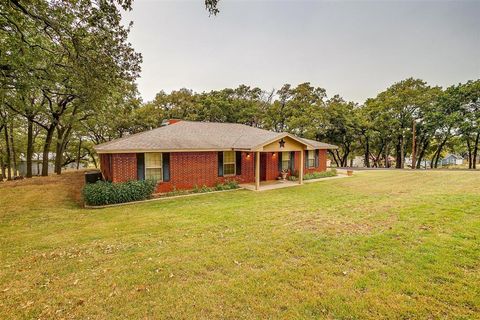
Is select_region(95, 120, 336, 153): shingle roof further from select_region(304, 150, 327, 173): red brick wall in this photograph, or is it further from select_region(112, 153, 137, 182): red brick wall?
select_region(304, 150, 327, 173): red brick wall

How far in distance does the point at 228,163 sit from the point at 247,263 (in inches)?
396

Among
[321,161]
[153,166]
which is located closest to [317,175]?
[321,161]

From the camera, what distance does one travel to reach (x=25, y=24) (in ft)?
29.0

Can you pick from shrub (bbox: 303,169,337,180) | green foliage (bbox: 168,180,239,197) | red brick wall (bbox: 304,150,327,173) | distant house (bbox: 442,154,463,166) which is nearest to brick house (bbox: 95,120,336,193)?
green foliage (bbox: 168,180,239,197)

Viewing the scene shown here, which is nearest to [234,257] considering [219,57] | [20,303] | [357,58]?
[20,303]

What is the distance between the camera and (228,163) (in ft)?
46.5

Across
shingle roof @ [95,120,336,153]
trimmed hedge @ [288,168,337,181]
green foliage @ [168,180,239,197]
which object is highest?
shingle roof @ [95,120,336,153]

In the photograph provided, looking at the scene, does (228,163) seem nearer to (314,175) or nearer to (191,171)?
(191,171)

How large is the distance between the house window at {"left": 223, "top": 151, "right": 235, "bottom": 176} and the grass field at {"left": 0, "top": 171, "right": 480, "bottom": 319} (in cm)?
610

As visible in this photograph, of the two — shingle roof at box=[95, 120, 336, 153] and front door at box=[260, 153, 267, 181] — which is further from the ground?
shingle roof at box=[95, 120, 336, 153]

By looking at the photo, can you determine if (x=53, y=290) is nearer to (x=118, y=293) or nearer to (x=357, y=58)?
(x=118, y=293)

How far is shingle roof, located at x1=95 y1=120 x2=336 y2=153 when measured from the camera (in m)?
11.2

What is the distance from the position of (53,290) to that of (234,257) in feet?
9.92

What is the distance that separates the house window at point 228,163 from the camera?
1398 centimetres
